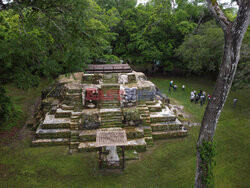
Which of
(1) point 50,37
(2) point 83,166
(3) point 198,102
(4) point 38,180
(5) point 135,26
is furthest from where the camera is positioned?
(5) point 135,26

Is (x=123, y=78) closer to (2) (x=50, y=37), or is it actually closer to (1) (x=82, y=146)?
(1) (x=82, y=146)

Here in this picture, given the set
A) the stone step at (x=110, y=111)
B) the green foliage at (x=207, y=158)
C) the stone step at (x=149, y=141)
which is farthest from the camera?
the stone step at (x=110, y=111)

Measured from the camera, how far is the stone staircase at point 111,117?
976 cm

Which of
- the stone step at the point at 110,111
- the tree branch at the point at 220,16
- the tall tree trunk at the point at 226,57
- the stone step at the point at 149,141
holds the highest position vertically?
the tree branch at the point at 220,16

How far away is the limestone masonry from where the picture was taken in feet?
30.4

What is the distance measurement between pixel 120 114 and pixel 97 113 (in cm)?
124

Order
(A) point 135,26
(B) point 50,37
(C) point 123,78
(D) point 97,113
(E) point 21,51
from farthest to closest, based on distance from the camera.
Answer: (A) point 135,26
(C) point 123,78
(D) point 97,113
(B) point 50,37
(E) point 21,51

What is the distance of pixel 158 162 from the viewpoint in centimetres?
815

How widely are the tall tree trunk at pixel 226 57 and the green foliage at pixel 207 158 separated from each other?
0.15 metres

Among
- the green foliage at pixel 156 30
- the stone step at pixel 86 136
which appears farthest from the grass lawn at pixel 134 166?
the green foliage at pixel 156 30

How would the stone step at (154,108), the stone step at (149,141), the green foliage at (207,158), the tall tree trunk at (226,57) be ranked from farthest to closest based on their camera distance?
the stone step at (154,108) < the stone step at (149,141) < the green foliage at (207,158) < the tall tree trunk at (226,57)

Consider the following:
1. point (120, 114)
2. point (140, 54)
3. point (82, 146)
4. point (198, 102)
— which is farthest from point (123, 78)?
point (140, 54)

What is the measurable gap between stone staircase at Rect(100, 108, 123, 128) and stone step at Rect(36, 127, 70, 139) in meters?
1.88

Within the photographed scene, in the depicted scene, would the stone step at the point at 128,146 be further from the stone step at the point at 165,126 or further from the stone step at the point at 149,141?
the stone step at the point at 165,126
